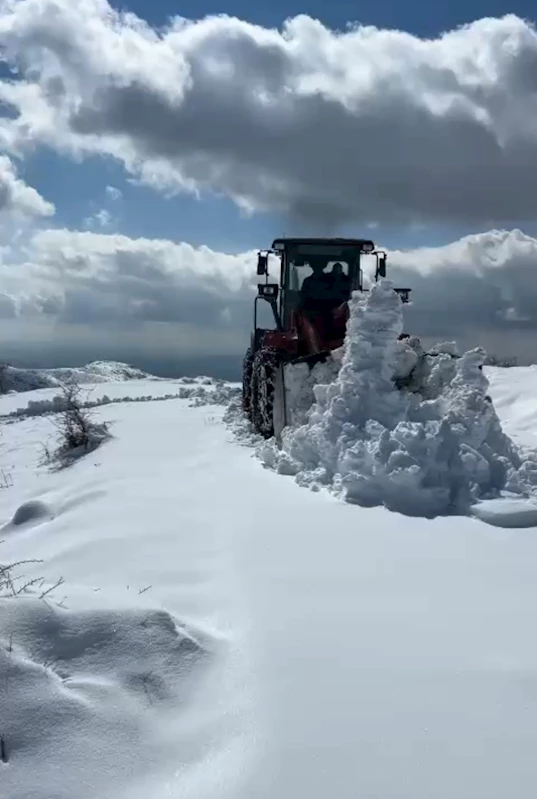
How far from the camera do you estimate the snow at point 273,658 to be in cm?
233

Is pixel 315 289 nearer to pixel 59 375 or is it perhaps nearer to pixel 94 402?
pixel 94 402

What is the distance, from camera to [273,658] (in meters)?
3.11

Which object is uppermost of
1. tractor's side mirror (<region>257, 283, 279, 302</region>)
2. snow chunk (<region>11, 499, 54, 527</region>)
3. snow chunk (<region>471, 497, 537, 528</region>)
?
tractor's side mirror (<region>257, 283, 279, 302</region>)

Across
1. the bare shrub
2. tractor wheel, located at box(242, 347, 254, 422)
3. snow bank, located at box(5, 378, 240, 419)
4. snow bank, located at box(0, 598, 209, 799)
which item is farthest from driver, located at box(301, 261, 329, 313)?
snow bank, located at box(0, 598, 209, 799)

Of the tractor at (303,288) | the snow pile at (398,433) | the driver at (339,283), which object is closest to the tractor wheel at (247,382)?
the tractor at (303,288)

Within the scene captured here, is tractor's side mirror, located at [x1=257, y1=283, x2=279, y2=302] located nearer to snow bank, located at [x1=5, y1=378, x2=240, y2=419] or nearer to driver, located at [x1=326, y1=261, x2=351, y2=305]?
driver, located at [x1=326, y1=261, x2=351, y2=305]

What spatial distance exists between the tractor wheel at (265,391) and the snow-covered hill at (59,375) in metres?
15.2

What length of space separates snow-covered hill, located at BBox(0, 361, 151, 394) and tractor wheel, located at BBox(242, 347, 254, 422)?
12.2 metres

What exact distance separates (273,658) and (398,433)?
9.60 ft

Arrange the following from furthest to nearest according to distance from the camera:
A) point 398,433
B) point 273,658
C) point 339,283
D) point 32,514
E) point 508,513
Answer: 1. point 339,283
2. point 32,514
3. point 398,433
4. point 508,513
5. point 273,658

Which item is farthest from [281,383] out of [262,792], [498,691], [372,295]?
[262,792]

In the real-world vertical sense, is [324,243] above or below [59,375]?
above

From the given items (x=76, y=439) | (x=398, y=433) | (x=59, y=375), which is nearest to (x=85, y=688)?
(x=398, y=433)

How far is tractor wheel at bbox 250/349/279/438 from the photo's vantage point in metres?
8.84
